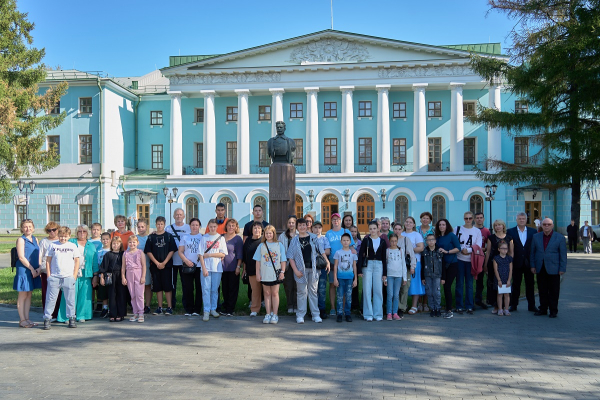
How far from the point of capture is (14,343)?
27.5ft

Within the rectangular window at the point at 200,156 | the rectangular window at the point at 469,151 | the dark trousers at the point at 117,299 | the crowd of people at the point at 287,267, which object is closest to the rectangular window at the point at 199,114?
the rectangular window at the point at 200,156

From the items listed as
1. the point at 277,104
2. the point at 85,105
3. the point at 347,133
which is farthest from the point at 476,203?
the point at 85,105

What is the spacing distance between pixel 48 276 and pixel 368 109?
118 feet

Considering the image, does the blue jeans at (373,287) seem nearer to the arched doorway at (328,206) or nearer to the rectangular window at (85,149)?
the arched doorway at (328,206)

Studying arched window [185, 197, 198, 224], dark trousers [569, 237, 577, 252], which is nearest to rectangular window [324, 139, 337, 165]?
arched window [185, 197, 198, 224]

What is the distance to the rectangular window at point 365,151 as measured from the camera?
141 ft

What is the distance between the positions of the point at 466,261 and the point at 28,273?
8.43 m

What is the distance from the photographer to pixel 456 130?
4050 centimetres

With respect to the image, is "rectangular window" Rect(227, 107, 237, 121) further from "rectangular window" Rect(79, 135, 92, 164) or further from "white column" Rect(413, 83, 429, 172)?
"white column" Rect(413, 83, 429, 172)

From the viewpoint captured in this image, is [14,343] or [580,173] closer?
[14,343]

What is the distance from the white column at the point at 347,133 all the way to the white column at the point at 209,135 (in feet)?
34.5

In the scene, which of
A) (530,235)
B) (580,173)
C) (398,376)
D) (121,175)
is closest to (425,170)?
(580,173)

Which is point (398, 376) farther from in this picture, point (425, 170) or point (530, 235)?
point (425, 170)

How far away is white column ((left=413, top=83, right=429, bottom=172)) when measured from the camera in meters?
40.9
